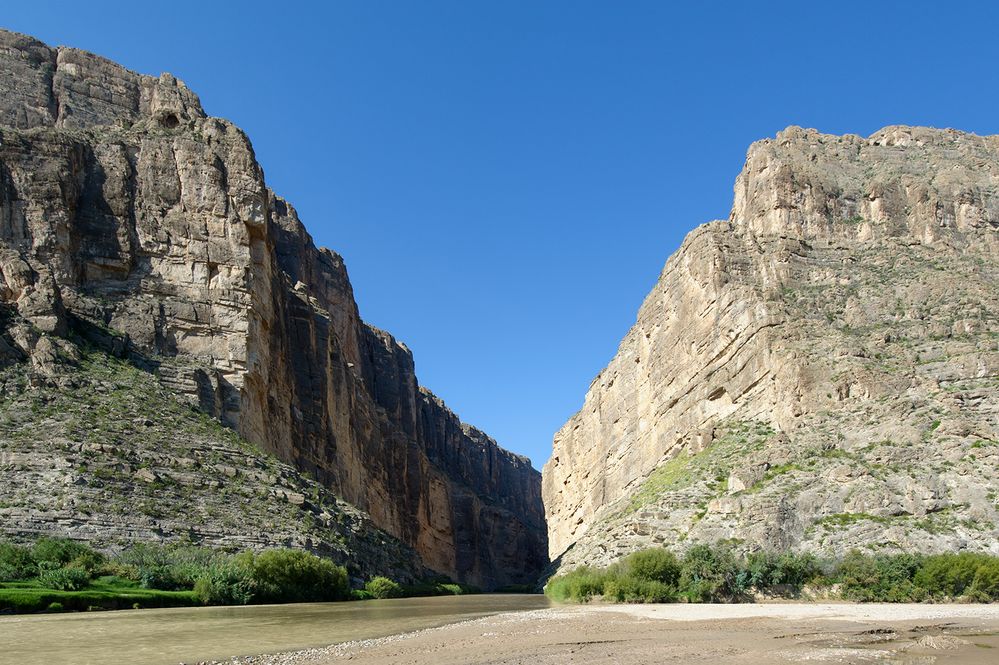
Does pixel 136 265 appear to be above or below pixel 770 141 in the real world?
below

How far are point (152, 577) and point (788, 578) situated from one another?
25.7 metres

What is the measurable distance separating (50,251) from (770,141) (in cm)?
6112

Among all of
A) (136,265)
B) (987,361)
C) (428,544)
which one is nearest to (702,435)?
(987,361)

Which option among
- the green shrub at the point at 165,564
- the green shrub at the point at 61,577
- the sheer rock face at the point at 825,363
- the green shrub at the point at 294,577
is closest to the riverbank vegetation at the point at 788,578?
the sheer rock face at the point at 825,363

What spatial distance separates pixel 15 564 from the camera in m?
27.1

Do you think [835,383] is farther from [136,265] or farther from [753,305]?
[136,265]

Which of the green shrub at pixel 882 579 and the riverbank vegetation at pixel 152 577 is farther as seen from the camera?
the green shrub at pixel 882 579

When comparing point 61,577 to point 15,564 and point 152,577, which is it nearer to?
point 15,564

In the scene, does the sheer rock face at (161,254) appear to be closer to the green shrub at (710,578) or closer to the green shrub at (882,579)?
the green shrub at (710,578)

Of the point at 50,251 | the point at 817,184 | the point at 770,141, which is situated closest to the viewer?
the point at 50,251

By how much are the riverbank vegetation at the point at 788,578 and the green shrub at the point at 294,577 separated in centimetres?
1217

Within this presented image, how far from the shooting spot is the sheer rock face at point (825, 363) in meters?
35.7

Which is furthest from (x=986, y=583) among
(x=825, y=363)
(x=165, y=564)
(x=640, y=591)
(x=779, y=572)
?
(x=165, y=564)

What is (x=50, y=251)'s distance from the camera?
49.7 meters
